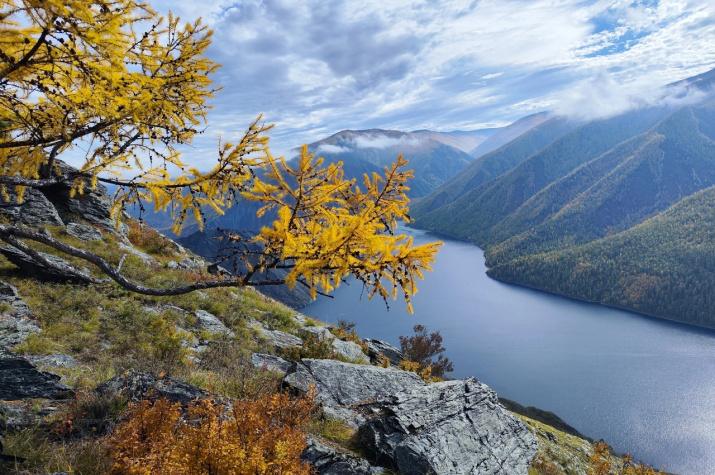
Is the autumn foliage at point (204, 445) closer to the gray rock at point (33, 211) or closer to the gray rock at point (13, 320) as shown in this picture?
the gray rock at point (13, 320)

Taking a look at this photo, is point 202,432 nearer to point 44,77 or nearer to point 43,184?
point 43,184

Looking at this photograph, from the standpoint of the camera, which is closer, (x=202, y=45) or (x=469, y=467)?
(x=202, y=45)

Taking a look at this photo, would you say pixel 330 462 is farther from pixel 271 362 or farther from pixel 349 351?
pixel 349 351

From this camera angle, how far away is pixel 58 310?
986 cm

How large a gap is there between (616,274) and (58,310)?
190m

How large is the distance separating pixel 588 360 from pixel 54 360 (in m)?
86.8

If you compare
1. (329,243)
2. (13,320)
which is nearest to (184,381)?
(329,243)

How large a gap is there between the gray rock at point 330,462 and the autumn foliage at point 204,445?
589mm

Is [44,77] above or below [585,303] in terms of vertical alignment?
above

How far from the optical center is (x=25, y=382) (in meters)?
5.68

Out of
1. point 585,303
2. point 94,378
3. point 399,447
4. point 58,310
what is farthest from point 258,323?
point 585,303

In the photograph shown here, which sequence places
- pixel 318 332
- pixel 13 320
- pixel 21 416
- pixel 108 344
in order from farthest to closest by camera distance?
pixel 318 332 → pixel 108 344 → pixel 13 320 → pixel 21 416

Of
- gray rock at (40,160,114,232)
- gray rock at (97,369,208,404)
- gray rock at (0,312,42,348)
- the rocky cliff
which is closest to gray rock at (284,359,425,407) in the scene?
the rocky cliff

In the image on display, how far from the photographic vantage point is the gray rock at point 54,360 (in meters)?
7.24
